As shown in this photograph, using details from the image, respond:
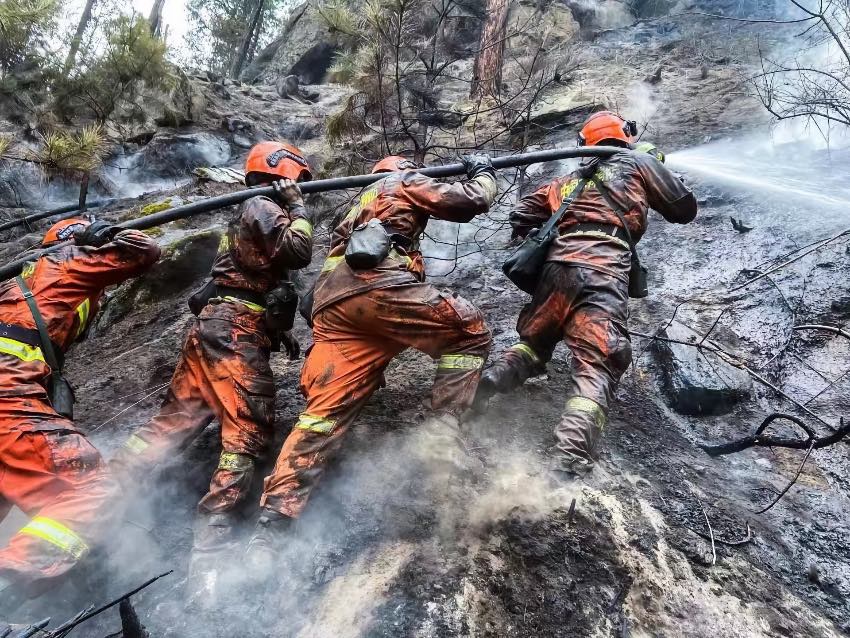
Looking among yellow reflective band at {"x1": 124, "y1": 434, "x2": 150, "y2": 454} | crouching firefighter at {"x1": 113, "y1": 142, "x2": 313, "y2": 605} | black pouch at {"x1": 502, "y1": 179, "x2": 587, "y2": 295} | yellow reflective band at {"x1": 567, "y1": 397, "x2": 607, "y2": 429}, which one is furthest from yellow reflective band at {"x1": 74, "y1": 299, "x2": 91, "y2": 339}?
yellow reflective band at {"x1": 567, "y1": 397, "x2": 607, "y2": 429}

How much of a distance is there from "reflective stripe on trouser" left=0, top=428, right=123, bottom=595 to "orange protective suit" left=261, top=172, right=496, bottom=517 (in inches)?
33.8

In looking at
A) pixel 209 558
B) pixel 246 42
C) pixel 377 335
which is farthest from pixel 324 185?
pixel 246 42

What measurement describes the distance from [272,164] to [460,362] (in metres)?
2.03

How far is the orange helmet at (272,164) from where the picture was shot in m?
3.86

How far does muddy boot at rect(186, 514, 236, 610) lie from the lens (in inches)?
94.4

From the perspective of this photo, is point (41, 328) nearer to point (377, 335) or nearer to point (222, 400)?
point (222, 400)

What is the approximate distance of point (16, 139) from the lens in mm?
7926

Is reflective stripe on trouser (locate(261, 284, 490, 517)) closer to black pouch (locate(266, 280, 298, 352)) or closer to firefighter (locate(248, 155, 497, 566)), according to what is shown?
firefighter (locate(248, 155, 497, 566))

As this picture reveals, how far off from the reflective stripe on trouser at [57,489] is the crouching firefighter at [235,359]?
0.44 m

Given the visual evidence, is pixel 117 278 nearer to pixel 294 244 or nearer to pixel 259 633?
pixel 294 244

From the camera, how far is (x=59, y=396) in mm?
2973

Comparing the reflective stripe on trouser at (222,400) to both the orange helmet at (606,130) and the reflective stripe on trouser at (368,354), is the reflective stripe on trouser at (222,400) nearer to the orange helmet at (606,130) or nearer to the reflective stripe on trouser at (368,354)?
the reflective stripe on trouser at (368,354)

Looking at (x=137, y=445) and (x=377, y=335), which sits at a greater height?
(x=377, y=335)

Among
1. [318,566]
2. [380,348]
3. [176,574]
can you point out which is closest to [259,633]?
[318,566]
